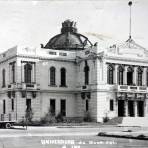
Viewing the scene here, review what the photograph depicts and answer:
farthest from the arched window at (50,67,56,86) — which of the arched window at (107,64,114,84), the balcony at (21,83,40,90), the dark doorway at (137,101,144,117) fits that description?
the dark doorway at (137,101,144,117)

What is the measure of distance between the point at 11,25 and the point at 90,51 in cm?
2411

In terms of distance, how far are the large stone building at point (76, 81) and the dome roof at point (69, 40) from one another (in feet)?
8.97

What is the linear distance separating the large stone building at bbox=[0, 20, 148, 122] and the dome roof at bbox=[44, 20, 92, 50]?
8.97ft

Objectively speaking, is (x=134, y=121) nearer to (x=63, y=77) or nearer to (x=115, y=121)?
(x=115, y=121)

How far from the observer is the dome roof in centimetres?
5191

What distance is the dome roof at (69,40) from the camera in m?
51.9

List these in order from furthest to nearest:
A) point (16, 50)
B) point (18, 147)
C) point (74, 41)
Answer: point (74, 41) < point (16, 50) < point (18, 147)

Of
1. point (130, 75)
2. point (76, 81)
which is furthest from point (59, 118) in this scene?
point (130, 75)

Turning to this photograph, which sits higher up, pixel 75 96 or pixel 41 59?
pixel 41 59

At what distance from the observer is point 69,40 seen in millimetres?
52469

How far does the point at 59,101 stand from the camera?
156 feet

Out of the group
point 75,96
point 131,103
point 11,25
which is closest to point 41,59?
point 75,96

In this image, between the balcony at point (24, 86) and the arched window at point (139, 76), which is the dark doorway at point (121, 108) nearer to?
the arched window at point (139, 76)

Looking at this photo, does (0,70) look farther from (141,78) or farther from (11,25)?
(11,25)
